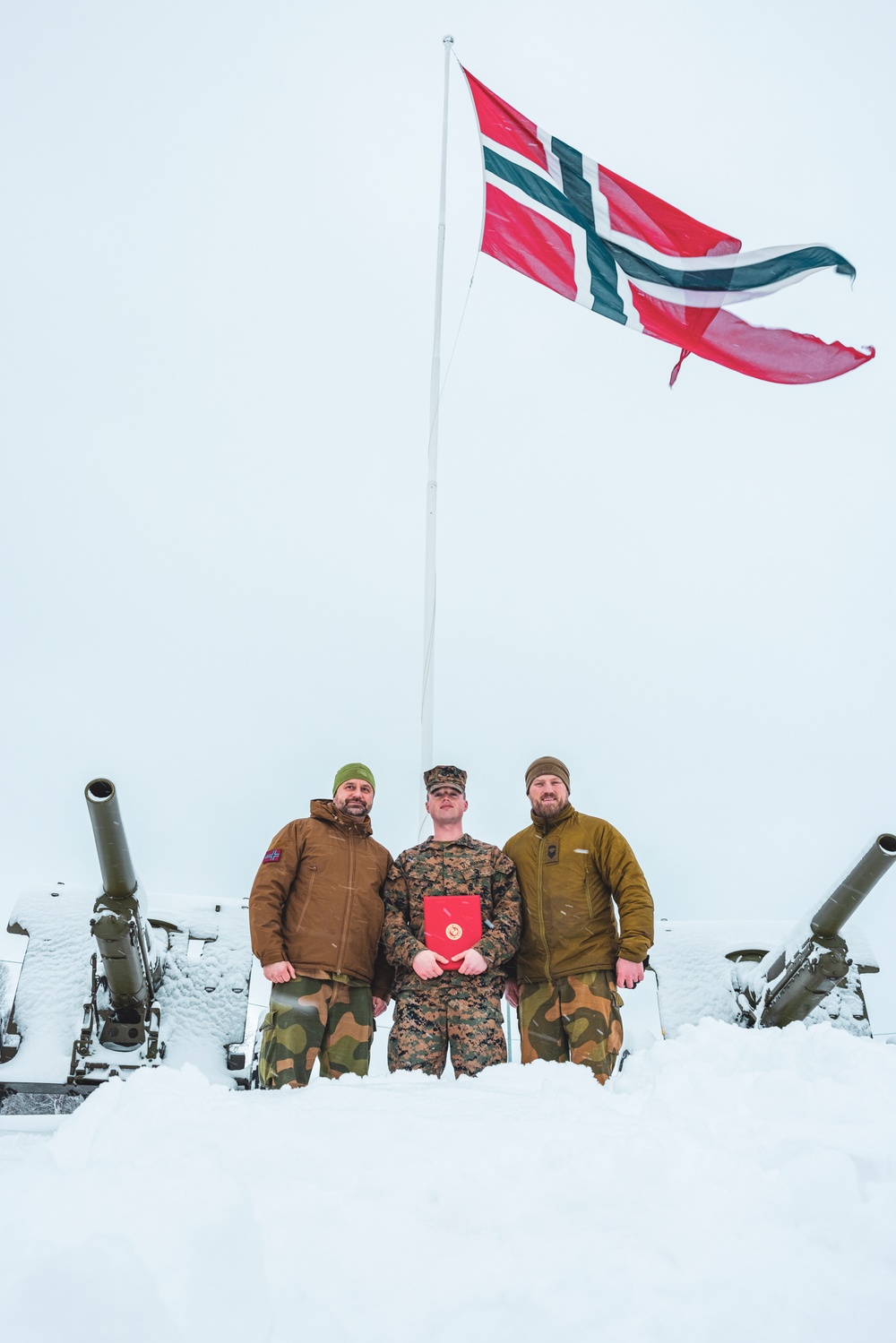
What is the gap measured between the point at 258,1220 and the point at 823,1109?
4.15 ft

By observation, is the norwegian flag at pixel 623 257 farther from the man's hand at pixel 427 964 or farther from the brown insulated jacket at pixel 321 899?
the man's hand at pixel 427 964

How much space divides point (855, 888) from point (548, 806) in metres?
1.77

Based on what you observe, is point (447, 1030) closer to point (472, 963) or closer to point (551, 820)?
point (472, 963)

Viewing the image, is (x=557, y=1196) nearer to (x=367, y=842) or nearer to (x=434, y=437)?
(x=367, y=842)

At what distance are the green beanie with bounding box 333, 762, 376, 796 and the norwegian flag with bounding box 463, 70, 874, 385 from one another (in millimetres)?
4105

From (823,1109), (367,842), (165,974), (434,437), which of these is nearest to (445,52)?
(434,437)

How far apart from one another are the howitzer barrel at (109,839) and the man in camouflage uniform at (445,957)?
4.33 ft

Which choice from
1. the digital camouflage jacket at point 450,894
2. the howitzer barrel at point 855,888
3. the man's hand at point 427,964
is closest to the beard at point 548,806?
the digital camouflage jacket at point 450,894

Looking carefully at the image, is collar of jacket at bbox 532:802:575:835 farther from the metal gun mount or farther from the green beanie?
the metal gun mount

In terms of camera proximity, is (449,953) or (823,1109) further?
(449,953)

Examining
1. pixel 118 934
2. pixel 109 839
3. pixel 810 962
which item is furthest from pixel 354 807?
pixel 810 962

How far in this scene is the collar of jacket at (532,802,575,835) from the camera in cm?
439

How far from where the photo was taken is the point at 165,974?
221 inches

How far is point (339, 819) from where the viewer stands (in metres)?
4.36
